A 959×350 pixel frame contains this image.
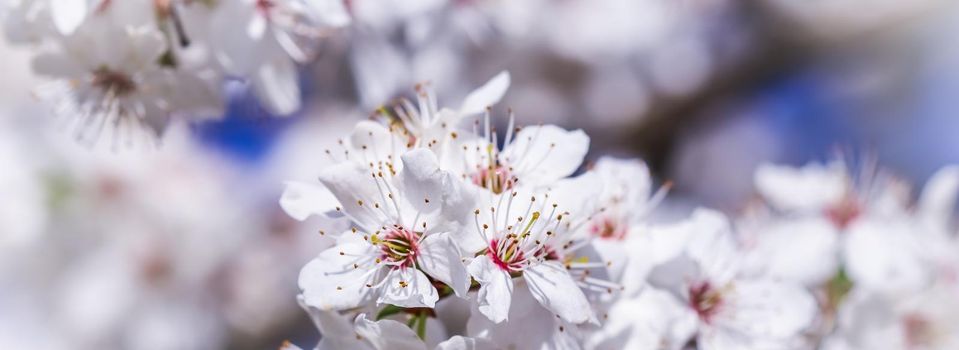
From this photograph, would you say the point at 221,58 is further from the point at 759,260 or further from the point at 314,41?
the point at 759,260

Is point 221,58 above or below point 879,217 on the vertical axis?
above

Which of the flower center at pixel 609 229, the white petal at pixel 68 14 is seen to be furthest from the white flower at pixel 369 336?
the white petal at pixel 68 14

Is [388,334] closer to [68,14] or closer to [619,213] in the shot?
[619,213]

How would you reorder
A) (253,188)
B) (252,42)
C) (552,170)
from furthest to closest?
(253,188) < (252,42) < (552,170)

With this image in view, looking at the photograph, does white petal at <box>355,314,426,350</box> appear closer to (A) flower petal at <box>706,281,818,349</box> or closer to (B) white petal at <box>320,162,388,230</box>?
(B) white petal at <box>320,162,388,230</box>

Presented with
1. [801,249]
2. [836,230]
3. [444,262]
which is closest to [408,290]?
[444,262]

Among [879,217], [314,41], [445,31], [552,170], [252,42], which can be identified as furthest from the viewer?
[445,31]

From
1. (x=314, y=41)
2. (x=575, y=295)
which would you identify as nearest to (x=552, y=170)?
(x=575, y=295)

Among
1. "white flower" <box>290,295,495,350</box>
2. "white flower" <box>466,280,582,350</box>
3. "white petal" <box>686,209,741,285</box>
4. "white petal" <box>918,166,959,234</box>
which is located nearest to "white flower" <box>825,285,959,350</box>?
"white petal" <box>918,166,959,234</box>
